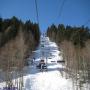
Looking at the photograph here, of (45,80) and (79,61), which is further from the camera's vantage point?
(79,61)

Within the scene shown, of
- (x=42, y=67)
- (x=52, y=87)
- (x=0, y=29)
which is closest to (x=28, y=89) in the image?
(x=52, y=87)

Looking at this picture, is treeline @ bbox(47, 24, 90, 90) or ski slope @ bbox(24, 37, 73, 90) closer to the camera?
ski slope @ bbox(24, 37, 73, 90)

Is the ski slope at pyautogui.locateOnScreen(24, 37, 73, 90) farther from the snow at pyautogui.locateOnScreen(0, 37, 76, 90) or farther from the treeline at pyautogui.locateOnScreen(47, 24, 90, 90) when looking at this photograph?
the treeline at pyautogui.locateOnScreen(47, 24, 90, 90)

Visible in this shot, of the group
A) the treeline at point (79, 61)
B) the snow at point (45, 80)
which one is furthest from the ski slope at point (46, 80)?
the treeline at point (79, 61)

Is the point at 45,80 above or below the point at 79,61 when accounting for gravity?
below

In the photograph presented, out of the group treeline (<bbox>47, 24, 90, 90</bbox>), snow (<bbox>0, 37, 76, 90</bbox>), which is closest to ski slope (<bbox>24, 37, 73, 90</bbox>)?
snow (<bbox>0, 37, 76, 90</bbox>)

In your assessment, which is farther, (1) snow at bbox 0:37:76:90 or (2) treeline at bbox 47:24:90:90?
(2) treeline at bbox 47:24:90:90

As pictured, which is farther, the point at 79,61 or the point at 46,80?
the point at 79,61

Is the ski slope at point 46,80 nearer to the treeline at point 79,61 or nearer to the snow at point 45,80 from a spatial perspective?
the snow at point 45,80

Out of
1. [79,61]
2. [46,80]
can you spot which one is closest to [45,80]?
[46,80]

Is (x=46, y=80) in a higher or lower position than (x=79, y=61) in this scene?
lower

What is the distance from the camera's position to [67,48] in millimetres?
42719

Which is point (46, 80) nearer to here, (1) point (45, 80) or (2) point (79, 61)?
(1) point (45, 80)

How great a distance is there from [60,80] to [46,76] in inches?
123
